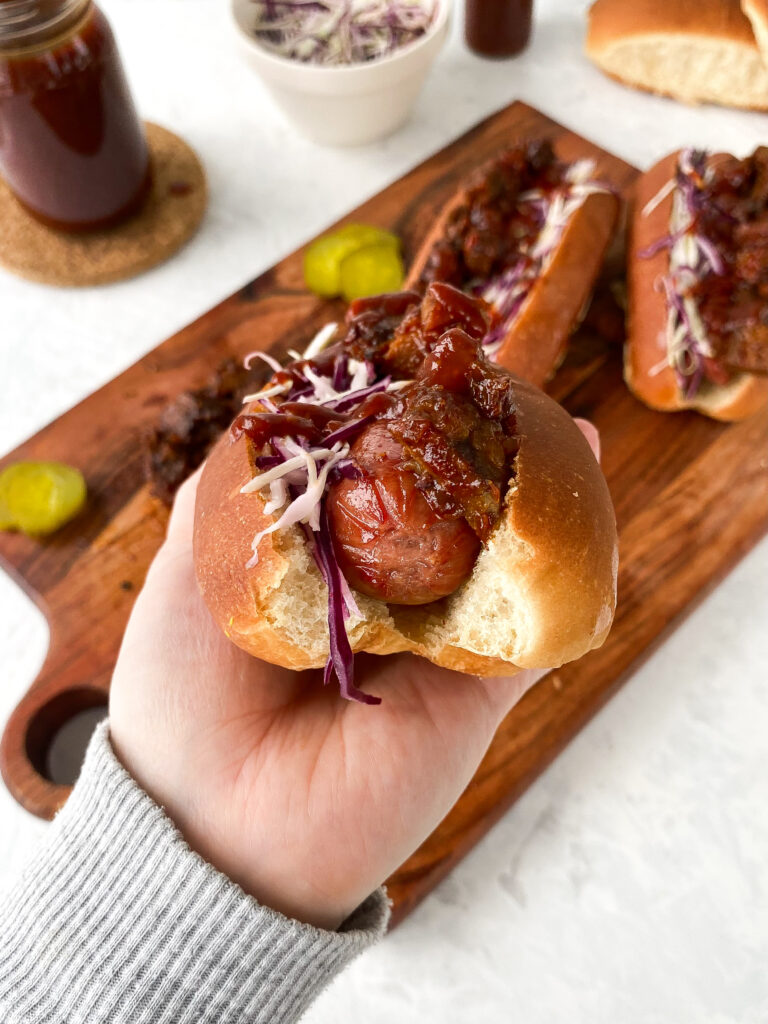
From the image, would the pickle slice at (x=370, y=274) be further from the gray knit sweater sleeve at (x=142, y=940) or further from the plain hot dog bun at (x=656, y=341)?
the gray knit sweater sleeve at (x=142, y=940)

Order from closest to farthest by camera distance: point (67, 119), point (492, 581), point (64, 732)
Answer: point (492, 581)
point (64, 732)
point (67, 119)

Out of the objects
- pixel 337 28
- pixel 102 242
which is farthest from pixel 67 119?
pixel 337 28

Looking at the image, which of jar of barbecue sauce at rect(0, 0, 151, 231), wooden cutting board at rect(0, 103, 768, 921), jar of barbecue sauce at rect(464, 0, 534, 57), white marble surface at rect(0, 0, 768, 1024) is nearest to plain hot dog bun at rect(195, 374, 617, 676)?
wooden cutting board at rect(0, 103, 768, 921)

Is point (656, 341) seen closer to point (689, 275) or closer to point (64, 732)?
point (689, 275)

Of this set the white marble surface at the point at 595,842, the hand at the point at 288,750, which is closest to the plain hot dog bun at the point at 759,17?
the white marble surface at the point at 595,842

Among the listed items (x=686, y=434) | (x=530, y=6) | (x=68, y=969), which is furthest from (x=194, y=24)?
(x=68, y=969)

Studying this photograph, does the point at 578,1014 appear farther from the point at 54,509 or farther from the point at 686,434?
the point at 54,509
